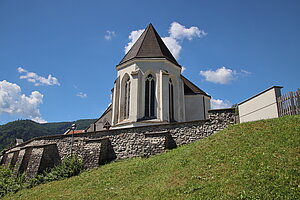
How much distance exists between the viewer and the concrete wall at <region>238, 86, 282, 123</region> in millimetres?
14289

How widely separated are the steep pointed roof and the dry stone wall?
8.86m

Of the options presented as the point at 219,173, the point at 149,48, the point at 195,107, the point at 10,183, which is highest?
the point at 149,48

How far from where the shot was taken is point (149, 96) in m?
23.1

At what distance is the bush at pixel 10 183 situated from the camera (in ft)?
57.0

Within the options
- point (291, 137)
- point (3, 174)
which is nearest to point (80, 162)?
point (3, 174)

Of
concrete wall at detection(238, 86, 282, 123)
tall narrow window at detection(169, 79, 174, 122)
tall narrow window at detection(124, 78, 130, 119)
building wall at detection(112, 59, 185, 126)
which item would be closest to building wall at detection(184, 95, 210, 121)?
building wall at detection(112, 59, 185, 126)

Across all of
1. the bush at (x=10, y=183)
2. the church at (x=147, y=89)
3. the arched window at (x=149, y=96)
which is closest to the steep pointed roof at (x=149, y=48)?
the church at (x=147, y=89)

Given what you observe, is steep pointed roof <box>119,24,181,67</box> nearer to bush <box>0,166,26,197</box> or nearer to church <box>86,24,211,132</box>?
church <box>86,24,211,132</box>

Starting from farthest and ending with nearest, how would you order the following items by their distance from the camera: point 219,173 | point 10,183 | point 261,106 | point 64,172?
point 10,183 → point 64,172 → point 261,106 → point 219,173

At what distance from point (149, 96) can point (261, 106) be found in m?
10.4

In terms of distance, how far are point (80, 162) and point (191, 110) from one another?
44.9ft

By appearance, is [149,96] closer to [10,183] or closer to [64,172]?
[64,172]

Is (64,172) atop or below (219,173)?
below

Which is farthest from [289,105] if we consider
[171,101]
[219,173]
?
[171,101]
